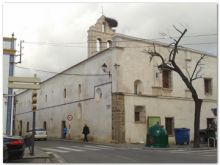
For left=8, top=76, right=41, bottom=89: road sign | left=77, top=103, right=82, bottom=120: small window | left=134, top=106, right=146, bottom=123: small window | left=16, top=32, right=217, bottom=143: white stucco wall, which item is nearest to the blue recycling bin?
left=16, top=32, right=217, bottom=143: white stucco wall

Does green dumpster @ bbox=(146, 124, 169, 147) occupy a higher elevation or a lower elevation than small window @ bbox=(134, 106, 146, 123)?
lower

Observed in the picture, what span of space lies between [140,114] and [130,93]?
2.02 metres

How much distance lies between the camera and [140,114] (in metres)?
29.8

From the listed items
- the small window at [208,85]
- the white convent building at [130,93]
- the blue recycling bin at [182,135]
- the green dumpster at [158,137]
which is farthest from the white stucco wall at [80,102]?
the small window at [208,85]

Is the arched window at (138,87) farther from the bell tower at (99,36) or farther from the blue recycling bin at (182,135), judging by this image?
the bell tower at (99,36)

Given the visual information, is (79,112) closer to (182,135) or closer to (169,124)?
(169,124)

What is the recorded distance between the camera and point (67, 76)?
128ft

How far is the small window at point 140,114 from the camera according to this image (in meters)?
29.5

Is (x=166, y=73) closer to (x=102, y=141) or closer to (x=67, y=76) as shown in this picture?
(x=102, y=141)

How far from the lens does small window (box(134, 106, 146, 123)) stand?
29523 mm

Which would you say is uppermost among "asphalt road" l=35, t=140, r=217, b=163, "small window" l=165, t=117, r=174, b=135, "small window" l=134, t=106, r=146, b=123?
"small window" l=134, t=106, r=146, b=123

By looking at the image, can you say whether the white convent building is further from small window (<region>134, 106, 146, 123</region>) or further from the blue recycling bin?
the blue recycling bin

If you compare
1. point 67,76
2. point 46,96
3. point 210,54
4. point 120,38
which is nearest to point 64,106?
point 67,76

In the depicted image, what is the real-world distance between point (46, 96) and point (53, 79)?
3510 mm
